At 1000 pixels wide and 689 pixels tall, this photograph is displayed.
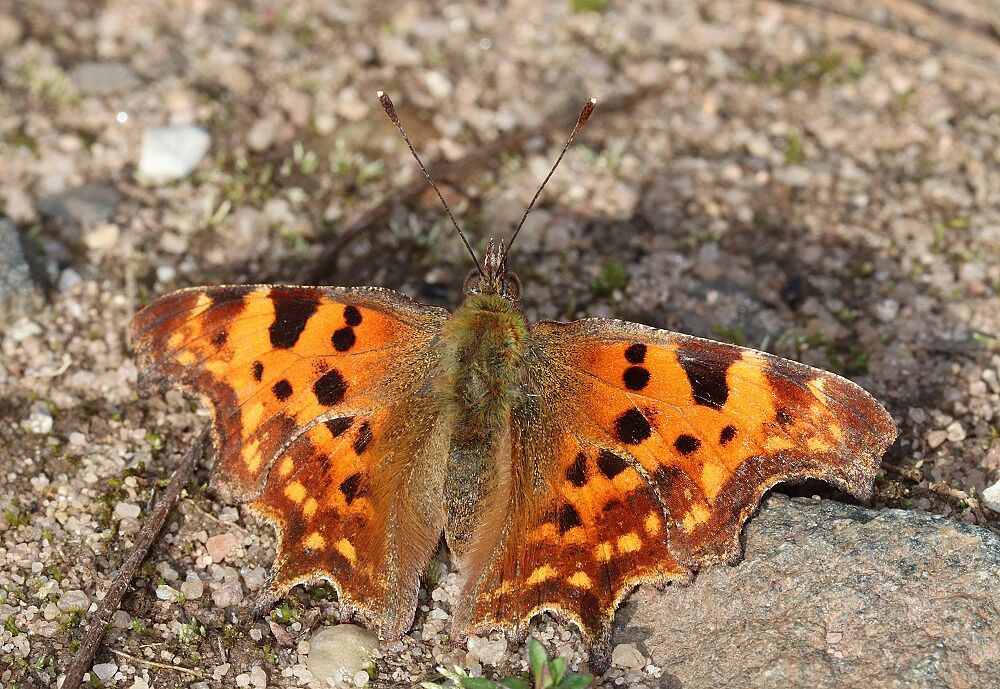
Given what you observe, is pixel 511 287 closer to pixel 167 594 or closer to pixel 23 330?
pixel 167 594

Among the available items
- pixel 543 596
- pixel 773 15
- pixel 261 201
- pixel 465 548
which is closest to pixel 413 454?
pixel 465 548

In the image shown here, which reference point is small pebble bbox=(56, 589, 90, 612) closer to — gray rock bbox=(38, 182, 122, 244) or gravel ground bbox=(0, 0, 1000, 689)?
gravel ground bbox=(0, 0, 1000, 689)

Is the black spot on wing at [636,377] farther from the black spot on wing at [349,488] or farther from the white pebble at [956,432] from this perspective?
the white pebble at [956,432]

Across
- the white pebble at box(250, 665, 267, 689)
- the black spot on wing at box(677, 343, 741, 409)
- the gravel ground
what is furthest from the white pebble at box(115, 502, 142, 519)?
the black spot on wing at box(677, 343, 741, 409)

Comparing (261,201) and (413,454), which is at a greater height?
(261,201)

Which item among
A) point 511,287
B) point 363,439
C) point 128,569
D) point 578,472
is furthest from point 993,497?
point 128,569

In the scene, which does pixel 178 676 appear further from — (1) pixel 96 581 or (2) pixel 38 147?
(2) pixel 38 147

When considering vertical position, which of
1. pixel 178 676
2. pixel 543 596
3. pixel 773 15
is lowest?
pixel 178 676
